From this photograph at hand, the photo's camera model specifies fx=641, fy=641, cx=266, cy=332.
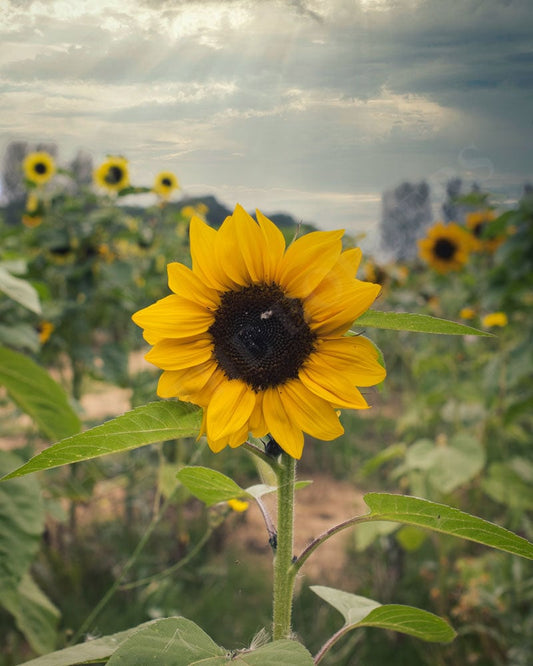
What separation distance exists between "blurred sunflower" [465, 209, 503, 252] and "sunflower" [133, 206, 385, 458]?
1743 mm

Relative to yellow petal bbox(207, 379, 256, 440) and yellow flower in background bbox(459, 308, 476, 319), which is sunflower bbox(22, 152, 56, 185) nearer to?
yellow flower in background bbox(459, 308, 476, 319)

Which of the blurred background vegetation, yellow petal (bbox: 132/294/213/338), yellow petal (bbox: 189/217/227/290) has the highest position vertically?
yellow petal (bbox: 189/217/227/290)

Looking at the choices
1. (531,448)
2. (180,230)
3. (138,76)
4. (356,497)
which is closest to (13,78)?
(138,76)

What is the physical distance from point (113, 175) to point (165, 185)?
1.20 ft

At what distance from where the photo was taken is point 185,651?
0.32 m

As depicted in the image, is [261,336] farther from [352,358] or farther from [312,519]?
[312,519]

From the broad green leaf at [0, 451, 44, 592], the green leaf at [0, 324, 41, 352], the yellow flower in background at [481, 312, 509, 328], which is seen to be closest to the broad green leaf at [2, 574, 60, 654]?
the broad green leaf at [0, 451, 44, 592]

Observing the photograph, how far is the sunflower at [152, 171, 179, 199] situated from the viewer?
239 cm

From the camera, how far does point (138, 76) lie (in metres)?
0.50

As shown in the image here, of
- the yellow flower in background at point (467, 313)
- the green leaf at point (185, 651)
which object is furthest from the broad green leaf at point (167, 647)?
the yellow flower in background at point (467, 313)

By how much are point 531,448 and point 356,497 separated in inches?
23.3

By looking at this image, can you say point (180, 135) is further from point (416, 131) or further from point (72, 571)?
point (72, 571)

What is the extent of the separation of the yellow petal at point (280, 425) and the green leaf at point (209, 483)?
6 centimetres

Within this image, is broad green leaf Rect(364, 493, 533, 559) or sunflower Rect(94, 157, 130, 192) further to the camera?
sunflower Rect(94, 157, 130, 192)
